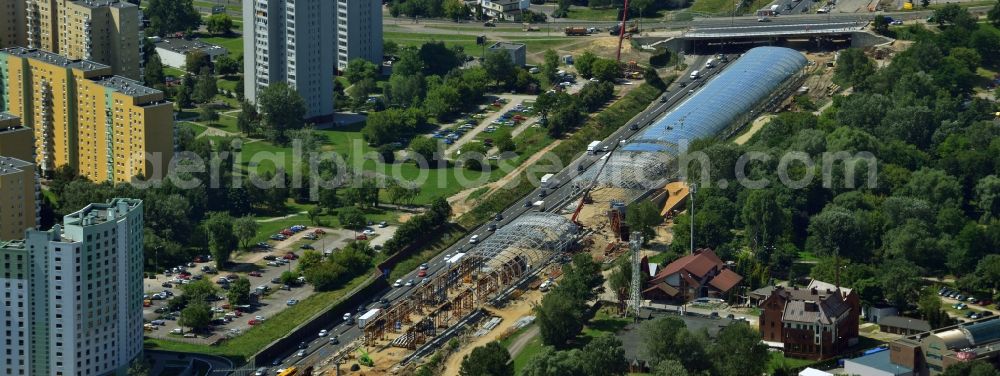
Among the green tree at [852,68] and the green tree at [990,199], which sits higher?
the green tree at [852,68]

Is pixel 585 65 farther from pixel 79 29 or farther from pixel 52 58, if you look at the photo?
pixel 52 58

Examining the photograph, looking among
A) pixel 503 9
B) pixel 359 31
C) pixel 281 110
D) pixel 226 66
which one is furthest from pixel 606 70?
pixel 226 66

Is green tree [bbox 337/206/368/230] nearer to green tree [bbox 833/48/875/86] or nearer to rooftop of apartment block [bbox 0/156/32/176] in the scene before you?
rooftop of apartment block [bbox 0/156/32/176]

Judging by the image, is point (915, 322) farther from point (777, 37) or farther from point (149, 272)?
point (777, 37)

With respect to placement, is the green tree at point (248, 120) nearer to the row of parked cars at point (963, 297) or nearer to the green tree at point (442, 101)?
the green tree at point (442, 101)

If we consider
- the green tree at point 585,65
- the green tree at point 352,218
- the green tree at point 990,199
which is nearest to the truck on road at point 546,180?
the green tree at point 352,218

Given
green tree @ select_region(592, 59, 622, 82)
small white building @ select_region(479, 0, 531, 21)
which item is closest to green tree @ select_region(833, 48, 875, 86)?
green tree @ select_region(592, 59, 622, 82)

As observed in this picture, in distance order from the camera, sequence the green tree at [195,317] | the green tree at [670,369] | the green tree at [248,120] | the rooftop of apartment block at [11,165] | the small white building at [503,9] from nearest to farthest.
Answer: the green tree at [670,369] < the green tree at [195,317] < the rooftop of apartment block at [11,165] < the green tree at [248,120] < the small white building at [503,9]
